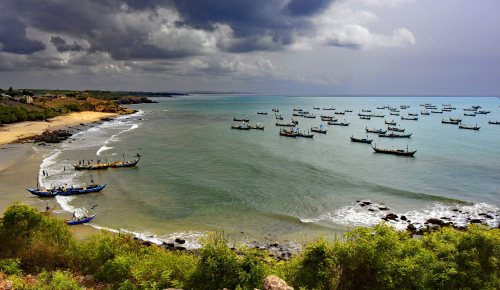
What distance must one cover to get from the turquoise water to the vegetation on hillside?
14283 millimetres

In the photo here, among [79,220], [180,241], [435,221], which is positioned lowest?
[180,241]

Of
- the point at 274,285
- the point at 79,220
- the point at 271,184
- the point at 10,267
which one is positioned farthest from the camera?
the point at 271,184

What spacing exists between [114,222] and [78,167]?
97.3 feet

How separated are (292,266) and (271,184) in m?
35.1

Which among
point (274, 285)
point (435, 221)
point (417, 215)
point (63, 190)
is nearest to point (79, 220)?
point (63, 190)

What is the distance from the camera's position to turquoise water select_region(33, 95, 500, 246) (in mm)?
41094

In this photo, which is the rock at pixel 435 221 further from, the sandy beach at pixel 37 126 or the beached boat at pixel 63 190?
the sandy beach at pixel 37 126

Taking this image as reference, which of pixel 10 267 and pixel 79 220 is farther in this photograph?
pixel 79 220

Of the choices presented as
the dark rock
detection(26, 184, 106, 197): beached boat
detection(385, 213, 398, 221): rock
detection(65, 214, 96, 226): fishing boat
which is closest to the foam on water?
detection(385, 213, 398, 221): rock

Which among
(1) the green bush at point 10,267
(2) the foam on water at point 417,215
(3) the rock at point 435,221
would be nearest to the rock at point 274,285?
(1) the green bush at point 10,267

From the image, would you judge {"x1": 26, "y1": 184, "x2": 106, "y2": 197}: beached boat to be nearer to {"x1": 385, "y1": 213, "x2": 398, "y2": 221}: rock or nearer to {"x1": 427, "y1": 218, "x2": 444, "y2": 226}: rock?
{"x1": 385, "y1": 213, "x2": 398, "y2": 221}: rock

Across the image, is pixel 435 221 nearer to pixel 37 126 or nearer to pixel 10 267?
pixel 10 267

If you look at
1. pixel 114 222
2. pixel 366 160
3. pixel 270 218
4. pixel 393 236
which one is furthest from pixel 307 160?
pixel 393 236

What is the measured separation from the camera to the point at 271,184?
2213 inches
